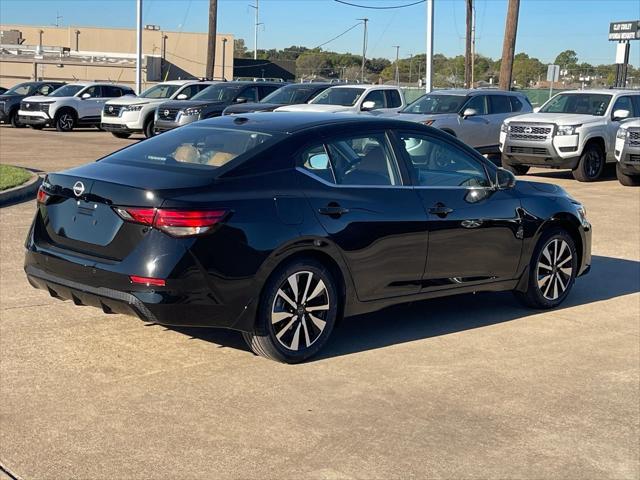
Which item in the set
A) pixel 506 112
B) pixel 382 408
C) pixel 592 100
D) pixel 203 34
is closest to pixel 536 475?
pixel 382 408

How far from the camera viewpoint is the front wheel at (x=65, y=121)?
30.8m

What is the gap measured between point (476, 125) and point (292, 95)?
17.0 feet

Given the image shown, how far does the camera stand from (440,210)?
22.6 ft

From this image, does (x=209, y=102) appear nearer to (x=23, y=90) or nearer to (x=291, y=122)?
(x=23, y=90)

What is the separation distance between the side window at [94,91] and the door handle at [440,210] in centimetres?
2636

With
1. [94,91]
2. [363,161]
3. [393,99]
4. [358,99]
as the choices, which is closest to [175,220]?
[363,161]

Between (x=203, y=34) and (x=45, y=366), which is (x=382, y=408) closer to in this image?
(x=45, y=366)

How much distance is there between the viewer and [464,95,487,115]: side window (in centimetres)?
2078

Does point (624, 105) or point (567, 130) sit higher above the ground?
point (624, 105)

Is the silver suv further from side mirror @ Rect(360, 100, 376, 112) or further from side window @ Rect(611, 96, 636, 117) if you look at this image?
side window @ Rect(611, 96, 636, 117)

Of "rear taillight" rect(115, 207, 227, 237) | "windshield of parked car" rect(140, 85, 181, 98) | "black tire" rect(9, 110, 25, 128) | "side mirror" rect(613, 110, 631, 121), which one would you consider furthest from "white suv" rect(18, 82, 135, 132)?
"rear taillight" rect(115, 207, 227, 237)

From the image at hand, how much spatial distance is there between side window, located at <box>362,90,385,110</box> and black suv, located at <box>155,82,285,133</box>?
4.36 meters

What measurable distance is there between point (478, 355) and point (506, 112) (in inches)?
626

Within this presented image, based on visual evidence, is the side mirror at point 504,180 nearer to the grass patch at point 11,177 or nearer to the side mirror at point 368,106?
the grass patch at point 11,177
